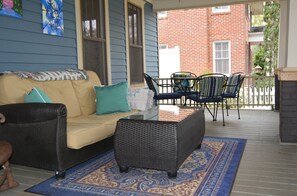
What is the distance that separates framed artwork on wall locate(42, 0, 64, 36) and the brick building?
22.9 feet

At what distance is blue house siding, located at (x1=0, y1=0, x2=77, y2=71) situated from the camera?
10.5ft

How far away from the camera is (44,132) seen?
2.54m

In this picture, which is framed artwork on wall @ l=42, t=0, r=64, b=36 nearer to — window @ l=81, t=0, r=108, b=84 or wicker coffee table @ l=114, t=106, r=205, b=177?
window @ l=81, t=0, r=108, b=84

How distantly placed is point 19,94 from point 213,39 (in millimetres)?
8303

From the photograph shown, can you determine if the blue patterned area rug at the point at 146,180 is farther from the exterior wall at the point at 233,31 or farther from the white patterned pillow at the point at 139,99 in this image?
the exterior wall at the point at 233,31

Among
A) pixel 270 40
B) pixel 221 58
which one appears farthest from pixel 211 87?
pixel 270 40

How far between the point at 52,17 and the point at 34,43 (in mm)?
489

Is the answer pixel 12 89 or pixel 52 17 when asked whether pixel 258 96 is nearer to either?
pixel 52 17

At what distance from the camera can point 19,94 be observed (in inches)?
118

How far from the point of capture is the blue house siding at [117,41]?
534 cm

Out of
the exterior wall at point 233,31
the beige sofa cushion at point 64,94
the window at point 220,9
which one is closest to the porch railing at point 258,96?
the exterior wall at point 233,31

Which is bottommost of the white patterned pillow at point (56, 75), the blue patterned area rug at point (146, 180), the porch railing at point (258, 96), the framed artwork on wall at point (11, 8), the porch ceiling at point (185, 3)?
the blue patterned area rug at point (146, 180)

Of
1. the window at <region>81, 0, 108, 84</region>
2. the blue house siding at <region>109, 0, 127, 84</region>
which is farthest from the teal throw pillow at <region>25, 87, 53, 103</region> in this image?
the blue house siding at <region>109, 0, 127, 84</region>

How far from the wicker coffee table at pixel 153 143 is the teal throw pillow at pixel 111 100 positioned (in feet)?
3.36
